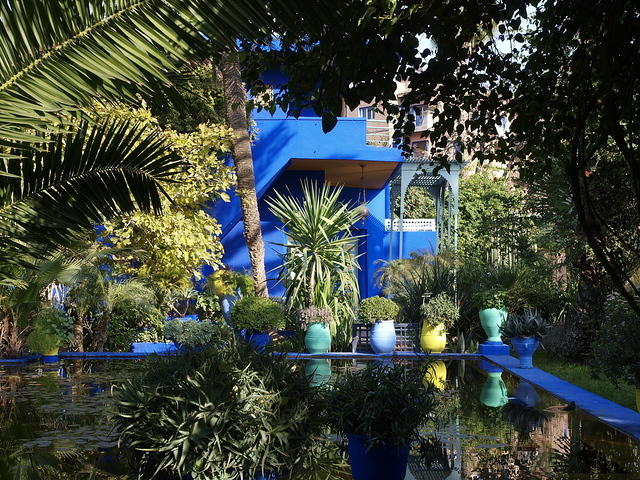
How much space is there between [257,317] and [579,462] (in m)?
8.31

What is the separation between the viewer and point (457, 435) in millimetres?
8352

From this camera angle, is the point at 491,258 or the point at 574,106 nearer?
the point at 574,106

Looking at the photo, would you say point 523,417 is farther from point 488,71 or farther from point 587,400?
point 488,71

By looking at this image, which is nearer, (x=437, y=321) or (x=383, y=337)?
(x=383, y=337)

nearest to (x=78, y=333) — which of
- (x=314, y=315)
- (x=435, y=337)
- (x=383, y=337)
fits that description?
(x=314, y=315)

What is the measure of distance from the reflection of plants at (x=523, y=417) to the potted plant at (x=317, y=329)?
5.50 m

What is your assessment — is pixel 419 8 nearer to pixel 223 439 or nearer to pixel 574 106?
pixel 574 106

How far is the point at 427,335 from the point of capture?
52.1 ft

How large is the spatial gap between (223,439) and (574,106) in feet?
12.8

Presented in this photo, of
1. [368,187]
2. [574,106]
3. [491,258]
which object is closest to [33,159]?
[574,106]

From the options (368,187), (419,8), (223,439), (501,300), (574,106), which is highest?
(368,187)

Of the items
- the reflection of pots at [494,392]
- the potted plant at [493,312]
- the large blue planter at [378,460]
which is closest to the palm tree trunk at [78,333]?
the potted plant at [493,312]

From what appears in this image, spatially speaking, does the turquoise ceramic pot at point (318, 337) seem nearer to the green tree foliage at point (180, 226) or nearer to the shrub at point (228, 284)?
the green tree foliage at point (180, 226)

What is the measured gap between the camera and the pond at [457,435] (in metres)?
6.94
